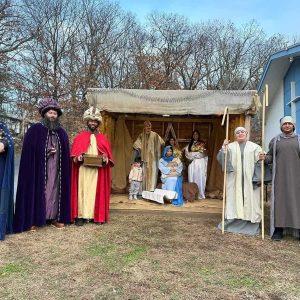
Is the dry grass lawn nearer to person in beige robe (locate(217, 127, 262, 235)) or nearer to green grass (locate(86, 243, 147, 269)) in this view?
green grass (locate(86, 243, 147, 269))

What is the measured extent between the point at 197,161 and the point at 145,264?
4.48 meters

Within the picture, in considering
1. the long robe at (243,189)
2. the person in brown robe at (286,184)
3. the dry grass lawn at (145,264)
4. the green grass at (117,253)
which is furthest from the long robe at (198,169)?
the green grass at (117,253)

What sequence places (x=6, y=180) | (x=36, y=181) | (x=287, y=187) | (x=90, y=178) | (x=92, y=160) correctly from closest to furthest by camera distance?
(x=6, y=180) → (x=287, y=187) → (x=36, y=181) → (x=92, y=160) → (x=90, y=178)

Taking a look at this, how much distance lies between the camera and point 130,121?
9289 mm

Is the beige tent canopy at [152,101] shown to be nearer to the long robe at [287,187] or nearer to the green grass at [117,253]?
the long robe at [287,187]

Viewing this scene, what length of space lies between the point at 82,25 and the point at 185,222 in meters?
21.4

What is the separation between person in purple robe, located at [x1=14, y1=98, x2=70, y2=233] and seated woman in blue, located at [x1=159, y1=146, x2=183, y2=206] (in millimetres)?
2520

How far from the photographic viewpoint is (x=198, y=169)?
849cm

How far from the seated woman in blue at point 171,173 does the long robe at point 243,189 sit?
1753mm

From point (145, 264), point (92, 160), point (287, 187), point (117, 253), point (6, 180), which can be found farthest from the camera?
point (92, 160)

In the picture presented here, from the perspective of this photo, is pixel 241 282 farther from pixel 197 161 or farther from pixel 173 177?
pixel 197 161

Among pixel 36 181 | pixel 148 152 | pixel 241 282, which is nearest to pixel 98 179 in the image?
pixel 36 181

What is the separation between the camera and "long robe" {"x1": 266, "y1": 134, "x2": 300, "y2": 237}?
18.0 feet

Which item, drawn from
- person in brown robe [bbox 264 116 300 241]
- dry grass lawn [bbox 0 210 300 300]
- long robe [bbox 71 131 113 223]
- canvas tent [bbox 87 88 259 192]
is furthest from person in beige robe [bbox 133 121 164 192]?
person in brown robe [bbox 264 116 300 241]
